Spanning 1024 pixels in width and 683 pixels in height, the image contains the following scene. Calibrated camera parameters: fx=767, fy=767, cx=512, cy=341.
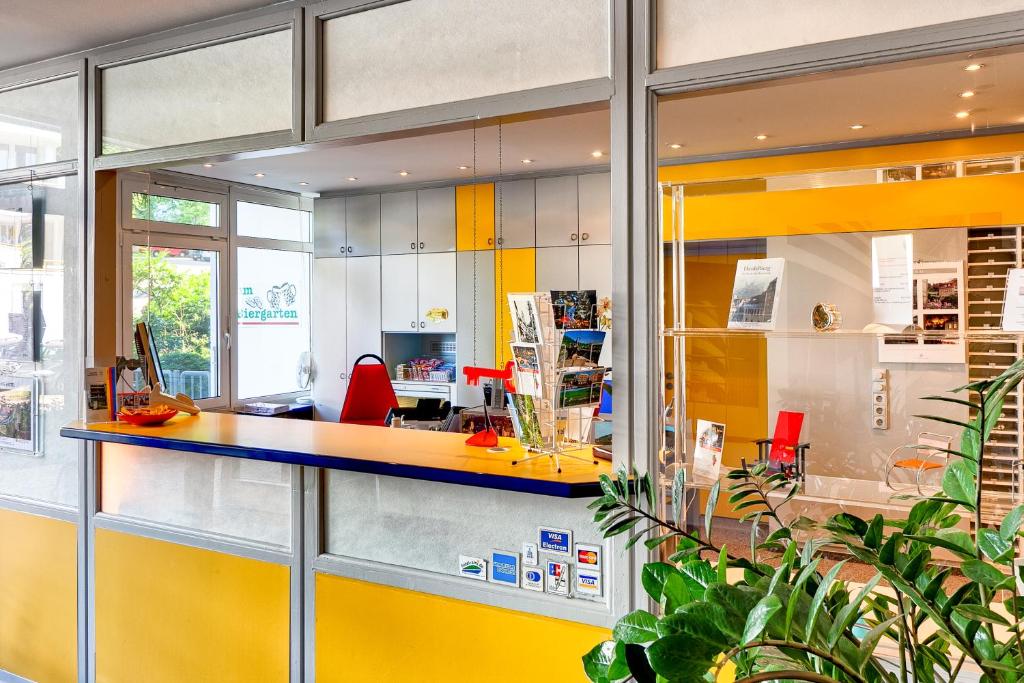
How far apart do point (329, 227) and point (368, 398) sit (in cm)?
256

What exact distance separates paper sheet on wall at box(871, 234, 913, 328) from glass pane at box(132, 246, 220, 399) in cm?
550

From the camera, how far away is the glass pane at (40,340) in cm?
344

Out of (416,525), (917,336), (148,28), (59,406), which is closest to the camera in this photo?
(917,336)

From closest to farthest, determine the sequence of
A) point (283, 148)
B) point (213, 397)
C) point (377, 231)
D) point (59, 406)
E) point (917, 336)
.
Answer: point (917, 336)
point (283, 148)
point (59, 406)
point (213, 397)
point (377, 231)

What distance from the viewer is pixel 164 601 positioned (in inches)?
119

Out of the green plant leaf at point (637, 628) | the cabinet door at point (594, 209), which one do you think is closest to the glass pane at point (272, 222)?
the cabinet door at point (594, 209)

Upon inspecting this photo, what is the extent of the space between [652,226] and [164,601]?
2401 mm

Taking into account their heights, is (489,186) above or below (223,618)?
above

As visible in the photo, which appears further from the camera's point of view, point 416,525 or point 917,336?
point 416,525

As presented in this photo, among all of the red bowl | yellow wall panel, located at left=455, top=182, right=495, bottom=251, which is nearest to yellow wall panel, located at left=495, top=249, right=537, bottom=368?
yellow wall panel, located at left=455, top=182, right=495, bottom=251

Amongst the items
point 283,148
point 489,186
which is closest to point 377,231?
point 489,186

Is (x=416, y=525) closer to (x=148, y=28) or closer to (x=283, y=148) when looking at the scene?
(x=283, y=148)

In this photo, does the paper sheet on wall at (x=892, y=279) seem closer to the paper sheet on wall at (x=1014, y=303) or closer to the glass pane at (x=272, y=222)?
the paper sheet on wall at (x=1014, y=303)

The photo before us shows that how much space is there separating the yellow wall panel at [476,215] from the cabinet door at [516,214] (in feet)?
0.25
